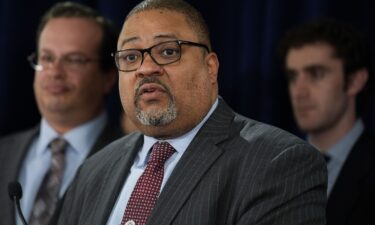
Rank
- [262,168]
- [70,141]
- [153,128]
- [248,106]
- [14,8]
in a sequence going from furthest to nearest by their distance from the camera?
[14,8] → [248,106] → [70,141] → [153,128] → [262,168]

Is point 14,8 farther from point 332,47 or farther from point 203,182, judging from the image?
point 203,182

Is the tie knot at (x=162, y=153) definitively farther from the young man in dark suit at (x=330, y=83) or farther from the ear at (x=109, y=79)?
the ear at (x=109, y=79)

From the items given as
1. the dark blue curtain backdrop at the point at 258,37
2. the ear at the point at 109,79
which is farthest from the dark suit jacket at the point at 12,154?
the dark blue curtain backdrop at the point at 258,37

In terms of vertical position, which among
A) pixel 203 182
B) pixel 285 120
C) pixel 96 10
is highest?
pixel 96 10

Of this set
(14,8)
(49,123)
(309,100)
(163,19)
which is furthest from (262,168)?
(14,8)

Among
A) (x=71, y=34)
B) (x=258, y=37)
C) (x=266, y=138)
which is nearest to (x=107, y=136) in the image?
(x=71, y=34)

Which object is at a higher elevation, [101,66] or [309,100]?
[101,66]

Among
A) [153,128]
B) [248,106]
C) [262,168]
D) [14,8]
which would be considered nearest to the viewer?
[262,168]

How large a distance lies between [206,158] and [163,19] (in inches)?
12.0

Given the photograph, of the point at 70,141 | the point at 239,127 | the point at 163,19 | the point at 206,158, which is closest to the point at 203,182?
the point at 206,158

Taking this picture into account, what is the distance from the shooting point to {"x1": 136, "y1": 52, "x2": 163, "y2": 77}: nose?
1.61 metres

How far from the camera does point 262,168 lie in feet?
4.92

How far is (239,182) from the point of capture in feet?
4.95

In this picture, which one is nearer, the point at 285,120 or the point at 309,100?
the point at 309,100
